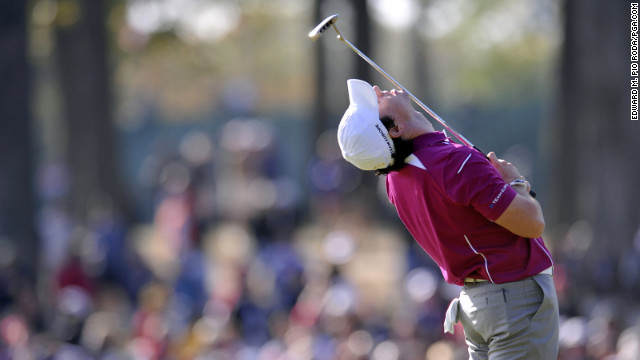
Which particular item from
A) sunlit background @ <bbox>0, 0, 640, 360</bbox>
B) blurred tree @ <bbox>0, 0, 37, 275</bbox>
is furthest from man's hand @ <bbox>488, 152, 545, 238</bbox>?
blurred tree @ <bbox>0, 0, 37, 275</bbox>

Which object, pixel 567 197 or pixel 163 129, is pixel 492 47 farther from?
pixel 567 197

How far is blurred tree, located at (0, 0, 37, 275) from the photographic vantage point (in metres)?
11.9

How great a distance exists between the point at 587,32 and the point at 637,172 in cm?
189

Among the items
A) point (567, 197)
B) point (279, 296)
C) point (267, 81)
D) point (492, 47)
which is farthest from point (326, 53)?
point (267, 81)

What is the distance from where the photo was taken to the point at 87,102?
18.8 m

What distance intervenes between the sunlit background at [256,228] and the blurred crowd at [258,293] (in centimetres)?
3

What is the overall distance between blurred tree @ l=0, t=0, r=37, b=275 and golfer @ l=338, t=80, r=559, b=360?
8162mm

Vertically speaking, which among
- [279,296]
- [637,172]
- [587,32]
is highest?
[587,32]

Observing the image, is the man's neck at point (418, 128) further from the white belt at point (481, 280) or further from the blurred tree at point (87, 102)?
the blurred tree at point (87, 102)

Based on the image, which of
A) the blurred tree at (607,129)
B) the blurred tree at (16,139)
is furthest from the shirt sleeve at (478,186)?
the blurred tree at (16,139)

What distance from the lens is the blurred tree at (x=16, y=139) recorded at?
11.9 m

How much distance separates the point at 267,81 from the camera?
44.2 metres

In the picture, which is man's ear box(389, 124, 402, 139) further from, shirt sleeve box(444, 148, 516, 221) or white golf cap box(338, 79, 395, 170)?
shirt sleeve box(444, 148, 516, 221)

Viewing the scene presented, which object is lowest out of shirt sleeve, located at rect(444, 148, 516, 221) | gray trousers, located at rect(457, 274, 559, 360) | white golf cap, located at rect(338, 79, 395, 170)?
gray trousers, located at rect(457, 274, 559, 360)
